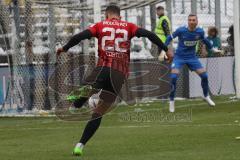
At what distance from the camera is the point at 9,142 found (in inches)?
558

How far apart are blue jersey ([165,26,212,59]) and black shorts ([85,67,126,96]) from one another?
826 cm

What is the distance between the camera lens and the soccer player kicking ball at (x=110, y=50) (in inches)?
476

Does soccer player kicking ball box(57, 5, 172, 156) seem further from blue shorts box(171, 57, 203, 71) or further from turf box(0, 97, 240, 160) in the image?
blue shorts box(171, 57, 203, 71)

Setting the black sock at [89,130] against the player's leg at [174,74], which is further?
the player's leg at [174,74]

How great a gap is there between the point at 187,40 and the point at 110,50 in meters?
8.50

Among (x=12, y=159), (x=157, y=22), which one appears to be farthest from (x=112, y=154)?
(x=157, y=22)

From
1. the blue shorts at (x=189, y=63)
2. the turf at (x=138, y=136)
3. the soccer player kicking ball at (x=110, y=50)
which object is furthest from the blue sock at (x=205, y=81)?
the soccer player kicking ball at (x=110, y=50)

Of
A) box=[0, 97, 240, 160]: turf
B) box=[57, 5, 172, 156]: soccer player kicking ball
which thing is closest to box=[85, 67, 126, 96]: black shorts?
box=[57, 5, 172, 156]: soccer player kicking ball

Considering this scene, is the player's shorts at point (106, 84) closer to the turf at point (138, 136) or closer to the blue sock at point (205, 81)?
the turf at point (138, 136)

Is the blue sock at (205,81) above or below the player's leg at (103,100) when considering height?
below

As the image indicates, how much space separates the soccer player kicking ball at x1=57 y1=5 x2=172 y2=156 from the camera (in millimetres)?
12094

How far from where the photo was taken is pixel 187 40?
20.6 meters

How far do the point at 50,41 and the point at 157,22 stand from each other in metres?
4.29

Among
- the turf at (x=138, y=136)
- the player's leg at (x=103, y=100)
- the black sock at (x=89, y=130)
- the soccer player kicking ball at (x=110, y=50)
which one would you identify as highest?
the soccer player kicking ball at (x=110, y=50)
